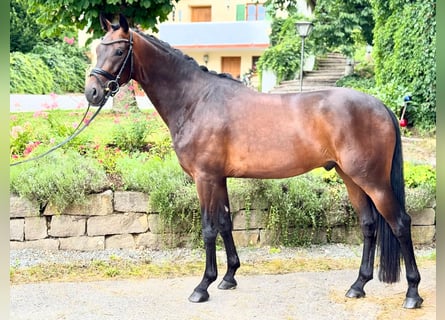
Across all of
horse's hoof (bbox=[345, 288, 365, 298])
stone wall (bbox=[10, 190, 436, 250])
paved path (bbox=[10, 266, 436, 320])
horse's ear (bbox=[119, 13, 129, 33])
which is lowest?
paved path (bbox=[10, 266, 436, 320])

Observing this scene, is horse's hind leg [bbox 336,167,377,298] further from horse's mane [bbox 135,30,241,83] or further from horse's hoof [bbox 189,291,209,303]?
horse's mane [bbox 135,30,241,83]

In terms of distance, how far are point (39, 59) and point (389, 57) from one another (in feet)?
45.4

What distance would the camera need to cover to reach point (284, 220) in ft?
18.4

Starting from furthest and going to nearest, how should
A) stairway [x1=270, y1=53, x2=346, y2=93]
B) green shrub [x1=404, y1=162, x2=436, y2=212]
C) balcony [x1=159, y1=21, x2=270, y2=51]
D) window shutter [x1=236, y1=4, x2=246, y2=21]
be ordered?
1. window shutter [x1=236, y1=4, x2=246, y2=21]
2. balcony [x1=159, y1=21, x2=270, y2=51]
3. stairway [x1=270, y1=53, x2=346, y2=93]
4. green shrub [x1=404, y1=162, x2=436, y2=212]

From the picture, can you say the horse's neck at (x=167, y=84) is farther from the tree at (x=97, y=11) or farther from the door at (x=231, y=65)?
the door at (x=231, y=65)

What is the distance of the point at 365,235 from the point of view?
4.29 meters

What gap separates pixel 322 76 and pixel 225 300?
53.1ft

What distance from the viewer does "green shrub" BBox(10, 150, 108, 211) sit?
5344 millimetres

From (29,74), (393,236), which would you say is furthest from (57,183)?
(29,74)

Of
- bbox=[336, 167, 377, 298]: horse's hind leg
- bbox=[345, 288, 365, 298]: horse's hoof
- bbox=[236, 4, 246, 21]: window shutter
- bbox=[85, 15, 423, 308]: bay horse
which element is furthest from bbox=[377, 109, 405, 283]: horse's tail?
bbox=[236, 4, 246, 21]: window shutter

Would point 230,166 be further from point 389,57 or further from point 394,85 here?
point 389,57

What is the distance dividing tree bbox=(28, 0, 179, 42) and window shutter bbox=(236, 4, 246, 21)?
17855 mm

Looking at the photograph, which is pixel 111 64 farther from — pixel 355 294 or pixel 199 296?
pixel 355 294

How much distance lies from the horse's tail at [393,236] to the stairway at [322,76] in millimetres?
12507
